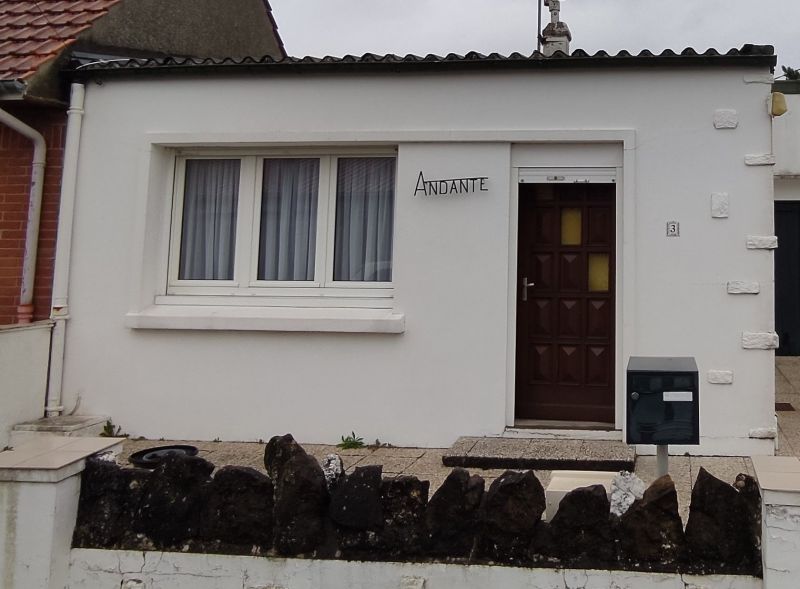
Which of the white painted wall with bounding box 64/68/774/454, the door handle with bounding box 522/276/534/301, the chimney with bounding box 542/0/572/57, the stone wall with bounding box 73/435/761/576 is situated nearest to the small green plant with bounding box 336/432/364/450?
the white painted wall with bounding box 64/68/774/454

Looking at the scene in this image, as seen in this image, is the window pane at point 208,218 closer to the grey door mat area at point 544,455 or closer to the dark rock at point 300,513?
the grey door mat area at point 544,455

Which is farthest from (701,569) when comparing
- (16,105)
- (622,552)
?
(16,105)

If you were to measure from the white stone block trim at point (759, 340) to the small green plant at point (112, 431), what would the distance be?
229 inches

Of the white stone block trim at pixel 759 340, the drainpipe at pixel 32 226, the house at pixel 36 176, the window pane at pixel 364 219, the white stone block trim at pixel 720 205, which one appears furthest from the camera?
the window pane at pixel 364 219

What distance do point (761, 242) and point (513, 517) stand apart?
389 cm

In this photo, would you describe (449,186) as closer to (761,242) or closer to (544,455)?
(544,455)

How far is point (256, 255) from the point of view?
271 inches

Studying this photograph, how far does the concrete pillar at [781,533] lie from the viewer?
2.88 meters

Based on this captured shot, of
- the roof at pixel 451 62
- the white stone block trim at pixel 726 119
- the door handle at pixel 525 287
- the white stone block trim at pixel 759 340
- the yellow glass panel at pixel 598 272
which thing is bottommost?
the white stone block trim at pixel 759 340

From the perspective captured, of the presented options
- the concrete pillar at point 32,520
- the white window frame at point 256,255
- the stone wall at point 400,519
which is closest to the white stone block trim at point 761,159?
the white window frame at point 256,255

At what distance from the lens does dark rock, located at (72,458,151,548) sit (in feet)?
11.4

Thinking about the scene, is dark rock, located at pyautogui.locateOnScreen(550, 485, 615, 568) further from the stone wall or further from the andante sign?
the andante sign

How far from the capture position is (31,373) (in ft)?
20.9

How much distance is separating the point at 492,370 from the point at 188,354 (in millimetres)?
2979
